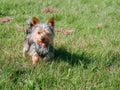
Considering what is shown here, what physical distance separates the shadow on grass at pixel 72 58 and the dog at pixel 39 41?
0.40 metres

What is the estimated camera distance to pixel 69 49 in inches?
350

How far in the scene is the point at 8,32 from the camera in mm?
10086

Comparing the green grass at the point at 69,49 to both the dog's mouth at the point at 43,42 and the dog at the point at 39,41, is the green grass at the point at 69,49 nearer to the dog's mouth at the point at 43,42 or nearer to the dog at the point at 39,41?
the dog at the point at 39,41

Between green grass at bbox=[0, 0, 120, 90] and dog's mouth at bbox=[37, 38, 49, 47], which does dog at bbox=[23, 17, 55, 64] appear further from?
green grass at bbox=[0, 0, 120, 90]

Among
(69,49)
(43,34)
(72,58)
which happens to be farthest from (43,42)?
(69,49)

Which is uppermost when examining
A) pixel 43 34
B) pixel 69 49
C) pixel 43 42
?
pixel 43 34

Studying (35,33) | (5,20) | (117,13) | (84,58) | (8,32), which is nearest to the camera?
(35,33)

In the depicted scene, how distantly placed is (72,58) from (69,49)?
69 cm

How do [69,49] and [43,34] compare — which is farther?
[69,49]

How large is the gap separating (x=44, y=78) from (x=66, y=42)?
2.95 m

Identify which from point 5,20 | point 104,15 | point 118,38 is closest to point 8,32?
point 5,20

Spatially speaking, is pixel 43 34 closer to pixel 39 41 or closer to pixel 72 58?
pixel 39 41

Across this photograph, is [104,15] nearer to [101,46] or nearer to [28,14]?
[28,14]

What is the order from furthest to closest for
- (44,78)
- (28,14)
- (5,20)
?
(28,14) < (5,20) < (44,78)
